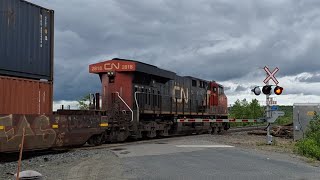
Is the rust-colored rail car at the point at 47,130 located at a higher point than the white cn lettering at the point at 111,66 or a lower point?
lower

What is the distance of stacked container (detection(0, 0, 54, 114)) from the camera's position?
1281 cm

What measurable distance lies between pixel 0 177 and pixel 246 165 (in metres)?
6.48

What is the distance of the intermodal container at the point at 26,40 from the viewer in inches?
507

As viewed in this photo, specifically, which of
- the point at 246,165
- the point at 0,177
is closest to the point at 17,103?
the point at 0,177

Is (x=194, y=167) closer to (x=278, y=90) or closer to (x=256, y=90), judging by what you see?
(x=278, y=90)

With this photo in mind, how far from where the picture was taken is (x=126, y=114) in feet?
66.2

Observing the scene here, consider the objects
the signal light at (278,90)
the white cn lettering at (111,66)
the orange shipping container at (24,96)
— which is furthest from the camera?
the white cn lettering at (111,66)

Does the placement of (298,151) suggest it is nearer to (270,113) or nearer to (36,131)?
(270,113)

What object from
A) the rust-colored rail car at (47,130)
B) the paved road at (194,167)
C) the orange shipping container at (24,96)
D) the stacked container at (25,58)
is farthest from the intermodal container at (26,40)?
the paved road at (194,167)

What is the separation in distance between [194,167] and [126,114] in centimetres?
956

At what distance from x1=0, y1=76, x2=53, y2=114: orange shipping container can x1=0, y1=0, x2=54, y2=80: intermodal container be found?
324mm

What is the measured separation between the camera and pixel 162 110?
2386 cm

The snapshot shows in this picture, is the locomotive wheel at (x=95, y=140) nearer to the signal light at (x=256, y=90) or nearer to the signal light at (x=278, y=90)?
the signal light at (x=256, y=90)

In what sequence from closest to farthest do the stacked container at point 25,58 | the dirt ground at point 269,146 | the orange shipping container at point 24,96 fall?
the orange shipping container at point 24,96 → the stacked container at point 25,58 → the dirt ground at point 269,146
